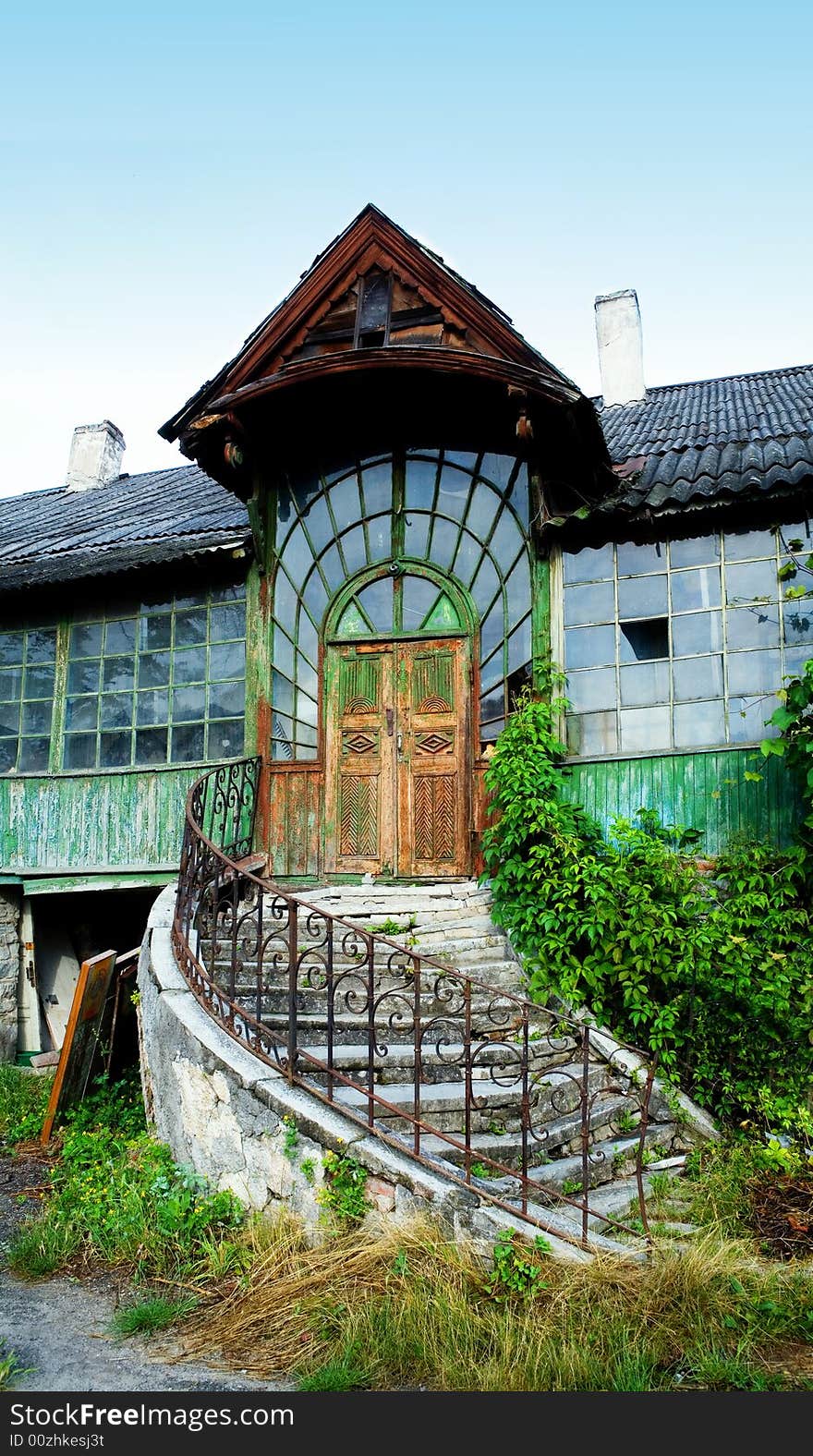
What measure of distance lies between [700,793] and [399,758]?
247cm

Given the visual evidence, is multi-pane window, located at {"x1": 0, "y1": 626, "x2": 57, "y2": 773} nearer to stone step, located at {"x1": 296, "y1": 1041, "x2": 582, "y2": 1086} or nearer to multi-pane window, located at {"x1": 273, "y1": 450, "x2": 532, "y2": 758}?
multi-pane window, located at {"x1": 273, "y1": 450, "x2": 532, "y2": 758}

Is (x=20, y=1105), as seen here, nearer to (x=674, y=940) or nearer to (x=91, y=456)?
(x=674, y=940)

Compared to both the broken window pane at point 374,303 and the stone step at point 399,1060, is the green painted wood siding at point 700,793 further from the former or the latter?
the broken window pane at point 374,303

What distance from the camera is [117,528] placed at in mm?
11148

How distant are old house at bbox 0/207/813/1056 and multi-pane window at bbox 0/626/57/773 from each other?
0.03m

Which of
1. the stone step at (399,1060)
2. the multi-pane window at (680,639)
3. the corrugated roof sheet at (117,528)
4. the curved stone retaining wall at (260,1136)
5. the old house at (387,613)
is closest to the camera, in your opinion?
the curved stone retaining wall at (260,1136)

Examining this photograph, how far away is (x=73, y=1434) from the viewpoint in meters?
3.35

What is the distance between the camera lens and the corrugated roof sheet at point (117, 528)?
31.4 ft

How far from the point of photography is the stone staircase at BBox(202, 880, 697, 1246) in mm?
4801

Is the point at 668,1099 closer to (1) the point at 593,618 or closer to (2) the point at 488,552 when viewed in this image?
(1) the point at 593,618

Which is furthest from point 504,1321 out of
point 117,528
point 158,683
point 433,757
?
point 117,528

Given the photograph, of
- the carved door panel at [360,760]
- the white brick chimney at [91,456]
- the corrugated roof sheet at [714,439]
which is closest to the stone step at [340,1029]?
the carved door panel at [360,760]

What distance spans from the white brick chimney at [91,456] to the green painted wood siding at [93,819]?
6482mm

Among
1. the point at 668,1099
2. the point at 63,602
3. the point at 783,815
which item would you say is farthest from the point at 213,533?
the point at 668,1099
